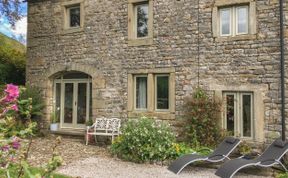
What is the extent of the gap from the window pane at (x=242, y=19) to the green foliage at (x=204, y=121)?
214 cm

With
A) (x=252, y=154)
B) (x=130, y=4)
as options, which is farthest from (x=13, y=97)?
(x=130, y=4)

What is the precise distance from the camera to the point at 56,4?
40.2ft

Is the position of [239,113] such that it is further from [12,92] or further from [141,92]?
[12,92]

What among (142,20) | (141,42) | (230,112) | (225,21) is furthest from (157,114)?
(225,21)

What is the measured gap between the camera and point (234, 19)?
9055 millimetres

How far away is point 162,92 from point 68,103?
4325 millimetres

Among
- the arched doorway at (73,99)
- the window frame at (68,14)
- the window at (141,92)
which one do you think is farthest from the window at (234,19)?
the arched doorway at (73,99)

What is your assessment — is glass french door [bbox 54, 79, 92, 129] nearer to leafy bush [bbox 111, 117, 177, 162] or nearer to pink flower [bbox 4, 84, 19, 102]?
leafy bush [bbox 111, 117, 177, 162]

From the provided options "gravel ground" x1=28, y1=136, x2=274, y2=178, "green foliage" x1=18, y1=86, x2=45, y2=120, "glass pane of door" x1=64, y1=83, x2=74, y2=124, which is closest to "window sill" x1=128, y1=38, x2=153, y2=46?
"glass pane of door" x1=64, y1=83, x2=74, y2=124

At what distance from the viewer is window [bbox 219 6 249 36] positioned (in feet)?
29.3

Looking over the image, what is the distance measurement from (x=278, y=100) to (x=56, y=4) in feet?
28.7

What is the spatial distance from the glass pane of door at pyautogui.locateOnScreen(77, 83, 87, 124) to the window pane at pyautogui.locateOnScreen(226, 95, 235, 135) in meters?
5.48

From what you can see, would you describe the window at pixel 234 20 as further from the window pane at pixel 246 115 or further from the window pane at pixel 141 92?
the window pane at pixel 141 92

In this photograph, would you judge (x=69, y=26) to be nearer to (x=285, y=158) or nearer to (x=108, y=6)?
(x=108, y=6)
